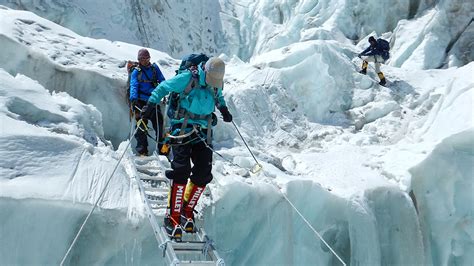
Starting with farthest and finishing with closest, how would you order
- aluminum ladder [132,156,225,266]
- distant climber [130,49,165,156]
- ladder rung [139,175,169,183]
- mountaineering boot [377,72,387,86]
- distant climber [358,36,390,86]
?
1. distant climber [358,36,390,86]
2. mountaineering boot [377,72,387,86]
3. distant climber [130,49,165,156]
4. ladder rung [139,175,169,183]
5. aluminum ladder [132,156,225,266]

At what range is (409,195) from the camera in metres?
7.52

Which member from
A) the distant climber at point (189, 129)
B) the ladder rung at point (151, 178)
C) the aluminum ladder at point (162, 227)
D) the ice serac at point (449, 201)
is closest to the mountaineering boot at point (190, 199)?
the distant climber at point (189, 129)

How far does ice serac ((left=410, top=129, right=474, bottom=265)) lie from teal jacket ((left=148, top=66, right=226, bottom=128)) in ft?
13.1

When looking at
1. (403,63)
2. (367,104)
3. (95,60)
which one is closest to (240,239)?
(95,60)

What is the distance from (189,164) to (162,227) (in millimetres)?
603

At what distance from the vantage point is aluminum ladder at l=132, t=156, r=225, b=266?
14.3 ft

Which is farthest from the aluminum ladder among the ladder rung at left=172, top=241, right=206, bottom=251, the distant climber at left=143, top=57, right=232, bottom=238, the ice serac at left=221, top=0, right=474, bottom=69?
the ice serac at left=221, top=0, right=474, bottom=69

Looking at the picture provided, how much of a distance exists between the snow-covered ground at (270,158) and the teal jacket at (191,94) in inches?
48.8

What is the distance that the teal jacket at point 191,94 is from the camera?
4656mm

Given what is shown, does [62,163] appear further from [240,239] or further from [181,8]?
[181,8]

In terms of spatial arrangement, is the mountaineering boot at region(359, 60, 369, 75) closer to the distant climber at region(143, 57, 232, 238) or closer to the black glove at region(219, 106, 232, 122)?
the black glove at region(219, 106, 232, 122)

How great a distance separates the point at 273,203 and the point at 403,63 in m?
9.26

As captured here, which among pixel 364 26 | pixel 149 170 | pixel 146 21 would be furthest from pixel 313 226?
pixel 364 26

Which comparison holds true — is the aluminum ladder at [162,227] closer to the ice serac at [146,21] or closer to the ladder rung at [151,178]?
the ladder rung at [151,178]
